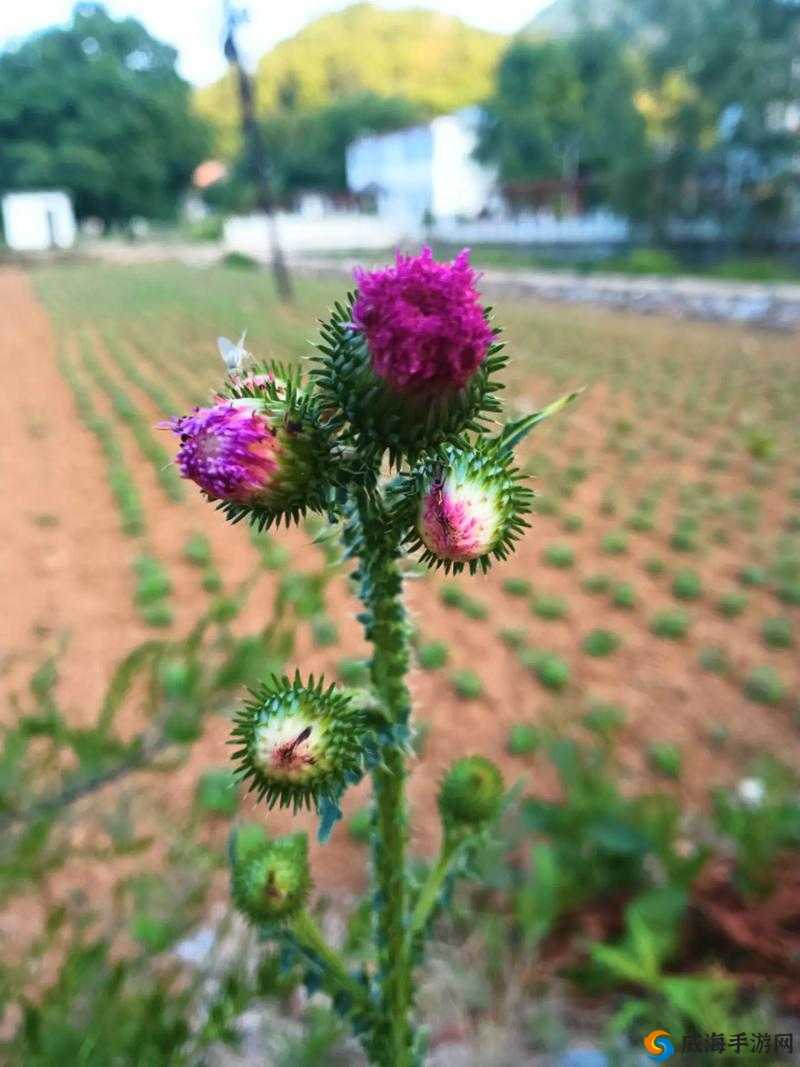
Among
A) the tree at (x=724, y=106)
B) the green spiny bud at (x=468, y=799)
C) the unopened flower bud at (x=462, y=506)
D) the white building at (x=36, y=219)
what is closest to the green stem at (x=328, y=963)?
the green spiny bud at (x=468, y=799)

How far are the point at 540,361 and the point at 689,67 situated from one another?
791 inches

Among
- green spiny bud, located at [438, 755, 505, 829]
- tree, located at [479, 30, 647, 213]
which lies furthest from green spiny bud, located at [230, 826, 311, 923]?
tree, located at [479, 30, 647, 213]

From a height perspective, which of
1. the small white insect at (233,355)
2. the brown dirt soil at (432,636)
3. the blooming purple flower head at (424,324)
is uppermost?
the blooming purple flower head at (424,324)

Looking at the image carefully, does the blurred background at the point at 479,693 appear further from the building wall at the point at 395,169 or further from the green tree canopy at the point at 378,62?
the green tree canopy at the point at 378,62

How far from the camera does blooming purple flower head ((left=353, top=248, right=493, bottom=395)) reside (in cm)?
90

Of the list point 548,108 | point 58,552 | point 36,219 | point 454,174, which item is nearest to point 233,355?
point 58,552

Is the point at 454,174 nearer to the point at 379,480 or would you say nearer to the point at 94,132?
the point at 94,132

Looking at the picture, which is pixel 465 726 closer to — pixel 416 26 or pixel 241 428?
pixel 241 428

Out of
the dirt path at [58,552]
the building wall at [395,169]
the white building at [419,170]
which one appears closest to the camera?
the dirt path at [58,552]

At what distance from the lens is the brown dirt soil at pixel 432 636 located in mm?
4902

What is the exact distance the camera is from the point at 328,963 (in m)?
1.27

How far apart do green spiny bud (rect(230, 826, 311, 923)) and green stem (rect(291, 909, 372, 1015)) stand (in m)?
0.03

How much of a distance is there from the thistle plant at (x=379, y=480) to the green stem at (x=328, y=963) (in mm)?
33

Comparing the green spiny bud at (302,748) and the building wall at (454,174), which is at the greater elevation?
the building wall at (454,174)
